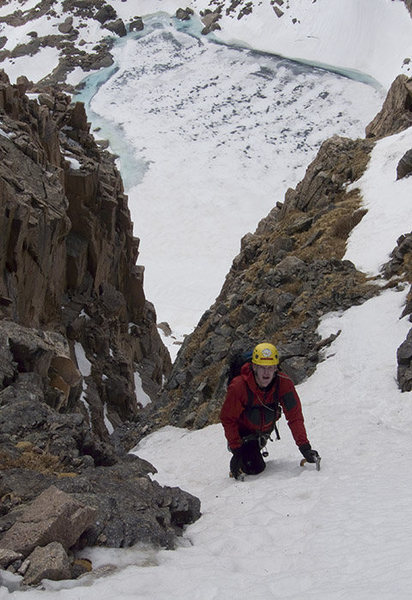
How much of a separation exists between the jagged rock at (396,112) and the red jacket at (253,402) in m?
24.1

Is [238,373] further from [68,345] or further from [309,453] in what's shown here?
[68,345]

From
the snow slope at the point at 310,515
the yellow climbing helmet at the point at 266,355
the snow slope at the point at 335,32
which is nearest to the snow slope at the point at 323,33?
the snow slope at the point at 335,32

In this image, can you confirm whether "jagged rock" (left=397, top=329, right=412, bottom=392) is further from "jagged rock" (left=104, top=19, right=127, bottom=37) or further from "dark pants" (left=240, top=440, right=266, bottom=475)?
"jagged rock" (left=104, top=19, right=127, bottom=37)

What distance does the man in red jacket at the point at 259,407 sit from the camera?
700 centimetres

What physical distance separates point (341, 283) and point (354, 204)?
21.3ft

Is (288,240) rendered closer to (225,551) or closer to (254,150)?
(225,551)

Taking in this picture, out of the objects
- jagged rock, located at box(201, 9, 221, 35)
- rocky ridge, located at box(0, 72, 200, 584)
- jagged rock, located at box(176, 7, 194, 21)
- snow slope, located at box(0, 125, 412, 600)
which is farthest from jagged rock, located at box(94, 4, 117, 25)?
snow slope, located at box(0, 125, 412, 600)

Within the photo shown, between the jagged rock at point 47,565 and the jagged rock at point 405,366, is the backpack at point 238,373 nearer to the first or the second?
the jagged rock at point 47,565

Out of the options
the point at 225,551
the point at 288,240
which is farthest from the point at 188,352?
the point at 225,551

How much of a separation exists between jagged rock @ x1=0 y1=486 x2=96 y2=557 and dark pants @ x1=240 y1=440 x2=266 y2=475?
2955 mm

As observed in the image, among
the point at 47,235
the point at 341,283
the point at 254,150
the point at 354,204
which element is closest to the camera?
the point at 341,283

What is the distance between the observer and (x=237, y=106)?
70.3m

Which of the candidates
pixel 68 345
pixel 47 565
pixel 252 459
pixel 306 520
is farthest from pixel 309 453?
pixel 68 345

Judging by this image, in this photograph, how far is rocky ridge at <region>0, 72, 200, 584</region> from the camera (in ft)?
17.7
